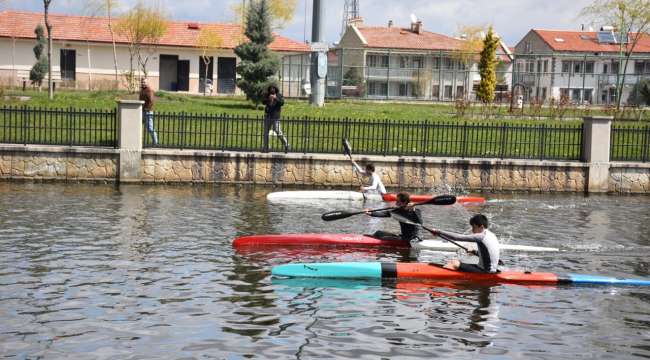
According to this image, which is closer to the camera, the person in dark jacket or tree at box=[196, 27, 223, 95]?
the person in dark jacket

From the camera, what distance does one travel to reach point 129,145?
24.4 meters

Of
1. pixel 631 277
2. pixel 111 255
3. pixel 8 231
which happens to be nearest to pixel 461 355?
pixel 631 277

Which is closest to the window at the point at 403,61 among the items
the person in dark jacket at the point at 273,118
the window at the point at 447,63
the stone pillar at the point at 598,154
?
the window at the point at 447,63

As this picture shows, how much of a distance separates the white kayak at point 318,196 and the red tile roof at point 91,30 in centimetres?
3730

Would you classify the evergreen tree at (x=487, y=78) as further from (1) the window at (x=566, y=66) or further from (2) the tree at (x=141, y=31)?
(1) the window at (x=566, y=66)

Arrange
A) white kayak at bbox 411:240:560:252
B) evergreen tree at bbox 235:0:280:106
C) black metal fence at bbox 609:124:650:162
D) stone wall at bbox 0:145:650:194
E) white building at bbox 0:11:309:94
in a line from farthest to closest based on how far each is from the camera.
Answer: white building at bbox 0:11:309:94 < evergreen tree at bbox 235:0:280:106 < black metal fence at bbox 609:124:650:162 < stone wall at bbox 0:145:650:194 < white kayak at bbox 411:240:560:252

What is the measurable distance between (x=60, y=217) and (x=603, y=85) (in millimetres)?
49573

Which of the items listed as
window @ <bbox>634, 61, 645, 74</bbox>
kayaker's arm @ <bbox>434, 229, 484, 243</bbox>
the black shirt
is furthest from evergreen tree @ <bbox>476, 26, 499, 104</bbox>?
window @ <bbox>634, 61, 645, 74</bbox>

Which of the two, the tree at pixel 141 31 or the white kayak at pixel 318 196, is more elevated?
the tree at pixel 141 31

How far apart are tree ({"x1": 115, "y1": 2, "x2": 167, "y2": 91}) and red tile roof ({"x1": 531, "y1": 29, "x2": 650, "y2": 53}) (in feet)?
114

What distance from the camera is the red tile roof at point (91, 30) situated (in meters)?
56.9

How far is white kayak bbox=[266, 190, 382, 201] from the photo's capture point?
22.1 metres

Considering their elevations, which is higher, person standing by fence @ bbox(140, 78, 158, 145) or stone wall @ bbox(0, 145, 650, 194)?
person standing by fence @ bbox(140, 78, 158, 145)

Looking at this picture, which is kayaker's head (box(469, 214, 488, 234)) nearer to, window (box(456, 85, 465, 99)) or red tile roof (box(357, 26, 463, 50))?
window (box(456, 85, 465, 99))
